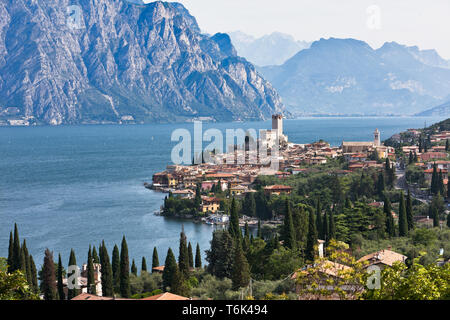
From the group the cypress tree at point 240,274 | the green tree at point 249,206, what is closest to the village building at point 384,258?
the cypress tree at point 240,274

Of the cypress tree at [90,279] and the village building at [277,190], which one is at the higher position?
the village building at [277,190]

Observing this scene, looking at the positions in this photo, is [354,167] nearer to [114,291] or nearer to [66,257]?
[66,257]

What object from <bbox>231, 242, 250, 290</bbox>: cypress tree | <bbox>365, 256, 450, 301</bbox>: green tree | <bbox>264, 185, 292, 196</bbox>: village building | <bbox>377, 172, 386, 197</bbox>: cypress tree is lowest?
<bbox>264, 185, 292, 196</bbox>: village building

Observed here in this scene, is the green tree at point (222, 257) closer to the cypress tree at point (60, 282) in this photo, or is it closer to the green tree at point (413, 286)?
the cypress tree at point (60, 282)

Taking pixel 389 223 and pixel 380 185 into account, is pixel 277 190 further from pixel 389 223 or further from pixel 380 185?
pixel 389 223

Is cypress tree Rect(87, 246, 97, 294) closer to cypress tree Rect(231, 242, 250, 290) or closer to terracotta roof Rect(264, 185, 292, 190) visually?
cypress tree Rect(231, 242, 250, 290)

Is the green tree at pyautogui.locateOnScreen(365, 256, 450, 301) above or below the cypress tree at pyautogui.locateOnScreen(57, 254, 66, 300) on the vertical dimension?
above

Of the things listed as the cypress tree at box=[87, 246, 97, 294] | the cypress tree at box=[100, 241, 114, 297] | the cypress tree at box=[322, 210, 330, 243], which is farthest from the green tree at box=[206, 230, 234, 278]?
the cypress tree at box=[322, 210, 330, 243]
